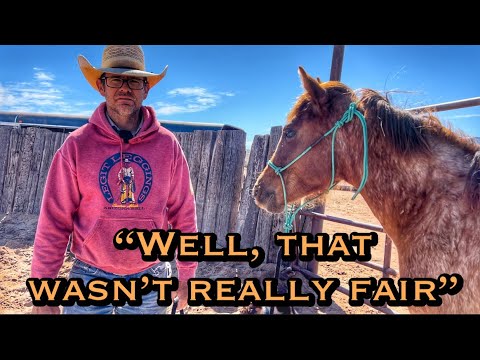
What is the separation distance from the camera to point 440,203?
1648mm

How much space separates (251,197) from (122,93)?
3.43 meters

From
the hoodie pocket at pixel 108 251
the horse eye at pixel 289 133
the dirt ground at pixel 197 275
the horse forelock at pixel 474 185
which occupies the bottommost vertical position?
the dirt ground at pixel 197 275

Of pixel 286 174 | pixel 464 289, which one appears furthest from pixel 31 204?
pixel 464 289

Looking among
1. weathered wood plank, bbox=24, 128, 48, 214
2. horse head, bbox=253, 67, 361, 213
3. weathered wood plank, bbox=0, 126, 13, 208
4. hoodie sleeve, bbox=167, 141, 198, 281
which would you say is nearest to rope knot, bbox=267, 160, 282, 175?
horse head, bbox=253, 67, 361, 213

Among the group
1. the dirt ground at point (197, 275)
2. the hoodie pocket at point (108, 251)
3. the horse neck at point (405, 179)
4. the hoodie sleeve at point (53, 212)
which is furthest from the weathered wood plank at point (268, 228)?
the hoodie sleeve at point (53, 212)

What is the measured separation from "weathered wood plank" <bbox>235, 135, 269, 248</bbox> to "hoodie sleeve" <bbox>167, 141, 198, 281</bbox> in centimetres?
297

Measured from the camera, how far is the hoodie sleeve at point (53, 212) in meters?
1.67

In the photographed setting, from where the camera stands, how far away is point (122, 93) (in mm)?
1854

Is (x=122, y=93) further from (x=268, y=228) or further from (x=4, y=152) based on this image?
(x=4, y=152)

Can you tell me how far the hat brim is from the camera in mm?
1803

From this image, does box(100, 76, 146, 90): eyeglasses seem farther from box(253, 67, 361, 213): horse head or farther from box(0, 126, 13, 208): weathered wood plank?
box(0, 126, 13, 208): weathered wood plank

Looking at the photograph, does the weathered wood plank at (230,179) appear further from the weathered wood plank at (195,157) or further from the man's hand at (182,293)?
the man's hand at (182,293)

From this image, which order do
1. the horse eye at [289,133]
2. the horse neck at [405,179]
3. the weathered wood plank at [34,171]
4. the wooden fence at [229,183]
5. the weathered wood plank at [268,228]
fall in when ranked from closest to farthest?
the horse neck at [405,179] < the horse eye at [289,133] < the weathered wood plank at [268,228] < the wooden fence at [229,183] < the weathered wood plank at [34,171]
